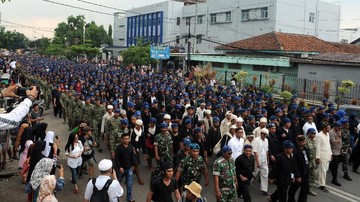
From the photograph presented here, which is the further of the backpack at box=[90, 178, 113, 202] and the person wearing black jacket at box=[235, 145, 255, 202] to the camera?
the person wearing black jacket at box=[235, 145, 255, 202]

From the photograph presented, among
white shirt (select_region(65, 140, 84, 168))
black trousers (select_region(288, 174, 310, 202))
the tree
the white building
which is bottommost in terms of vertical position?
black trousers (select_region(288, 174, 310, 202))

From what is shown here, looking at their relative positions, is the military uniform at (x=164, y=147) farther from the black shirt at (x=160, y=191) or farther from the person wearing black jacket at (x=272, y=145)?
the black shirt at (x=160, y=191)

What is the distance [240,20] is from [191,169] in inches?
1598

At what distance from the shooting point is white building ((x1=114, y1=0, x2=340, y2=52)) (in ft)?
134

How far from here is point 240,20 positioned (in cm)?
4425

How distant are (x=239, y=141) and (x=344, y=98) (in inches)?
594

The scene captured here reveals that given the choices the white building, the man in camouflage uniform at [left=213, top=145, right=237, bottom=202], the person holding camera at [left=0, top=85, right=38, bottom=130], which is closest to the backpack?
the person holding camera at [left=0, top=85, right=38, bottom=130]

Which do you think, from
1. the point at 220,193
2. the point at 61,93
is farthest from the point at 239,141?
the point at 61,93

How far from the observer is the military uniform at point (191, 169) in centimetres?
594

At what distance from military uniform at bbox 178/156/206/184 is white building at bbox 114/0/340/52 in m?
29.3

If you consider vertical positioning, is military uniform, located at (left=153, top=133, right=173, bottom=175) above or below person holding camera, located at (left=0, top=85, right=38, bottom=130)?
below

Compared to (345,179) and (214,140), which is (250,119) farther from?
(345,179)

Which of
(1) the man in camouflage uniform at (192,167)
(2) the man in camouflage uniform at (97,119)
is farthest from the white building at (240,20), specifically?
(1) the man in camouflage uniform at (192,167)

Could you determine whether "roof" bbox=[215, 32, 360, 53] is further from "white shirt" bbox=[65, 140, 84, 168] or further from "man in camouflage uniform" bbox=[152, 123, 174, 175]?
"white shirt" bbox=[65, 140, 84, 168]
